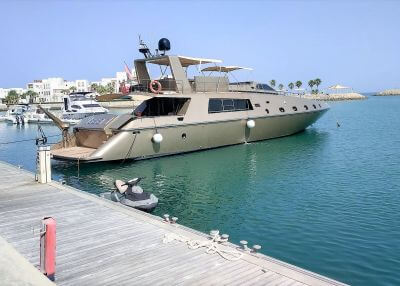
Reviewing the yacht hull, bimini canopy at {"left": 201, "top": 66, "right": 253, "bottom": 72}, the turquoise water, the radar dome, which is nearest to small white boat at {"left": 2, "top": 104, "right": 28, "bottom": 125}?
the turquoise water

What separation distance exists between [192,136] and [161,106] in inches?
110

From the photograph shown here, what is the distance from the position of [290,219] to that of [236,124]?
1416 centimetres

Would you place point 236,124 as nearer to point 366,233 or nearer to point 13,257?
point 366,233

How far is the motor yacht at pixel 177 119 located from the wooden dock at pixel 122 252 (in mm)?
9076

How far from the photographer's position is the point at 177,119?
21828mm

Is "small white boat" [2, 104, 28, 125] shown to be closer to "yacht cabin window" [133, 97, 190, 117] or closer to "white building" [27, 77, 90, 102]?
"yacht cabin window" [133, 97, 190, 117]

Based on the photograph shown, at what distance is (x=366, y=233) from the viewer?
1023cm

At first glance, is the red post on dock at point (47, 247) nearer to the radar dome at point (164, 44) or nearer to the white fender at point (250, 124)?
Answer: the radar dome at point (164, 44)

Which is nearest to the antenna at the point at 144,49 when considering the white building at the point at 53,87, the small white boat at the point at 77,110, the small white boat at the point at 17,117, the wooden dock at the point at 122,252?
the wooden dock at the point at 122,252

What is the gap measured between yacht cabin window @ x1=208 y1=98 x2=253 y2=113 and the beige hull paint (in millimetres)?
846

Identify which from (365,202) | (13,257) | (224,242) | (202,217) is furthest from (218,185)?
(13,257)

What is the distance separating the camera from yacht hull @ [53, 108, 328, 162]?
19.4 meters

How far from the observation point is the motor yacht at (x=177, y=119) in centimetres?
2005

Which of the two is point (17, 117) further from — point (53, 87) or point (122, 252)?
point (53, 87)
